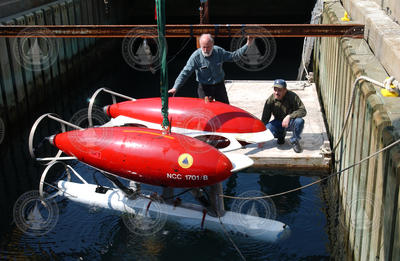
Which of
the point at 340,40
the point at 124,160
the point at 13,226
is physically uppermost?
the point at 340,40

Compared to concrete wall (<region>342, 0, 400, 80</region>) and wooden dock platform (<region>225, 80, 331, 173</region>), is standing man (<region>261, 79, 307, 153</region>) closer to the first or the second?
wooden dock platform (<region>225, 80, 331, 173</region>)

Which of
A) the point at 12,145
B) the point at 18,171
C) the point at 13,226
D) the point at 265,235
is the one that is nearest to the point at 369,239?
the point at 265,235

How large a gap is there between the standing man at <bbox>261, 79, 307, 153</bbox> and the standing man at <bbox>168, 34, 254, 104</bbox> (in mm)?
1085

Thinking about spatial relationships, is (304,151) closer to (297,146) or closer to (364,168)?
(297,146)

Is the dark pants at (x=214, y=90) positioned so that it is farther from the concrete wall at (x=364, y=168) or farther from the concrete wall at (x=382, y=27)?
the concrete wall at (x=382, y=27)

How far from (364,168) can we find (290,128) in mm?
3620

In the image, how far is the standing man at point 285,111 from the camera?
9.87 meters

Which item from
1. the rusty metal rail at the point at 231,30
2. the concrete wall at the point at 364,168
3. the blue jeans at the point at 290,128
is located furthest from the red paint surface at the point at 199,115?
the concrete wall at the point at 364,168

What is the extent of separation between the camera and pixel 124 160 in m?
7.98

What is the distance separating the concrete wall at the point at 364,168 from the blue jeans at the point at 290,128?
0.81 metres

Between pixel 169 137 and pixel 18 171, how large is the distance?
585 centimetres

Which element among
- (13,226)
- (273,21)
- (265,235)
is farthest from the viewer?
(273,21)

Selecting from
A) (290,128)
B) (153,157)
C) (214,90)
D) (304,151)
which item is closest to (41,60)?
(214,90)

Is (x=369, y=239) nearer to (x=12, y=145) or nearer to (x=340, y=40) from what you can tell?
(x=340, y=40)
